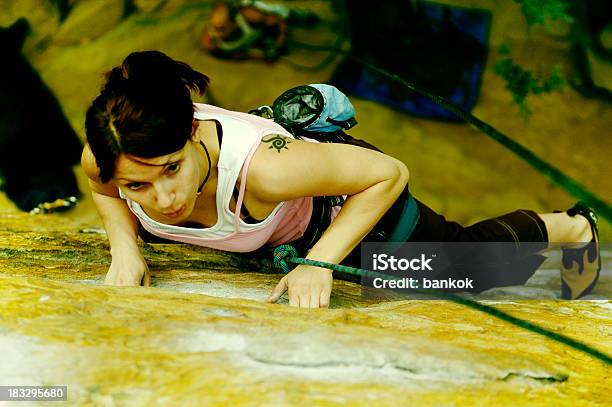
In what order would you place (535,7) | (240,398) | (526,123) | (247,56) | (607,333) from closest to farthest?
(240,398) < (607,333) < (535,7) < (526,123) < (247,56)

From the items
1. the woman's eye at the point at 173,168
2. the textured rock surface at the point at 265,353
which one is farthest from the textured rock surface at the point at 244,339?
the woman's eye at the point at 173,168

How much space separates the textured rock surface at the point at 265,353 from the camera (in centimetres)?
112

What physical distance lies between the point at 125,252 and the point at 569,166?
106 inches

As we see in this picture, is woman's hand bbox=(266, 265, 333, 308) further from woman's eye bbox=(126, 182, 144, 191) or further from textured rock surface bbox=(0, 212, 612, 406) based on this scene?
woman's eye bbox=(126, 182, 144, 191)

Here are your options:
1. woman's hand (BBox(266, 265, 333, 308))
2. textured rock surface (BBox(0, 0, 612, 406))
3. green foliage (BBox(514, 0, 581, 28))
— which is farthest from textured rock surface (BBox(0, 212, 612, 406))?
green foliage (BBox(514, 0, 581, 28))

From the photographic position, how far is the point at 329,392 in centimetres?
113

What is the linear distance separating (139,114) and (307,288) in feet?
1.64

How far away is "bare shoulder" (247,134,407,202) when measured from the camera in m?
1.74

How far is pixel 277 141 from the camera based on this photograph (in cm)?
179

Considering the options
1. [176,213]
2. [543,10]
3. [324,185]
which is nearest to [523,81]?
[543,10]

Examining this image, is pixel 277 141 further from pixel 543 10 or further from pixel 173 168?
pixel 543 10

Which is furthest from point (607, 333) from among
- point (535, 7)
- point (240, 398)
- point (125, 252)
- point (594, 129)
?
point (594, 129)

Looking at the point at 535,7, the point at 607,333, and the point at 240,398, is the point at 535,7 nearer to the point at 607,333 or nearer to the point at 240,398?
the point at 607,333

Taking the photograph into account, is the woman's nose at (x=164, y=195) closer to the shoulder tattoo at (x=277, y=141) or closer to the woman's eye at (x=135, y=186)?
the woman's eye at (x=135, y=186)
